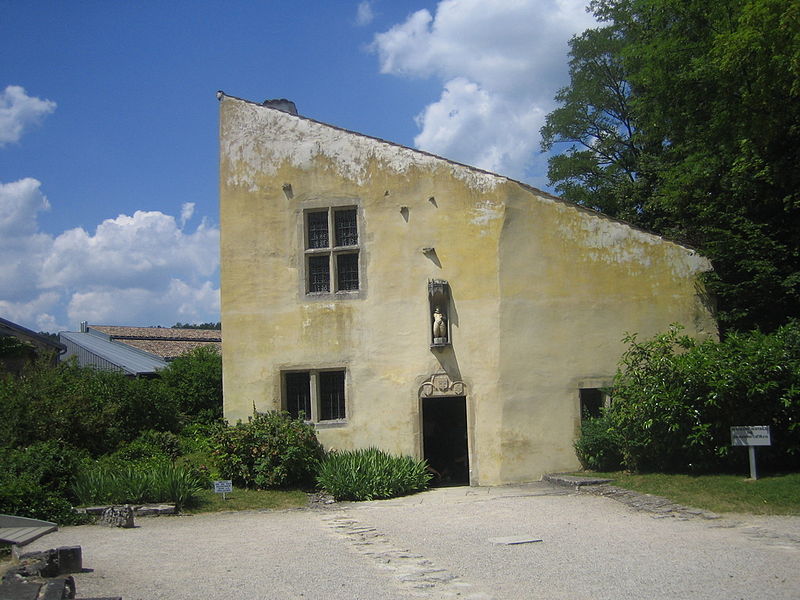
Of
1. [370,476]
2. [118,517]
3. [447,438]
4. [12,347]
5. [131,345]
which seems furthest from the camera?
[131,345]

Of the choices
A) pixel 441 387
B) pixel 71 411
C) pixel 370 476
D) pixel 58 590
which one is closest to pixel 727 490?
pixel 441 387

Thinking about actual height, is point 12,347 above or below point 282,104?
below

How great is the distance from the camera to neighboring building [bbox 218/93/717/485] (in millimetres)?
15484

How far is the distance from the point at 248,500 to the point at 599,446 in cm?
677

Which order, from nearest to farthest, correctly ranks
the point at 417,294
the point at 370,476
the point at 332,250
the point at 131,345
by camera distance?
the point at 370,476 < the point at 417,294 < the point at 332,250 < the point at 131,345

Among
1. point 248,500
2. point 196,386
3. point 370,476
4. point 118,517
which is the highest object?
point 196,386

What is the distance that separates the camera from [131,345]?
132 ft

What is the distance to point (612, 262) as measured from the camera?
51.2ft

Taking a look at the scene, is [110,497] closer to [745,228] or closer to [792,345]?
[792,345]

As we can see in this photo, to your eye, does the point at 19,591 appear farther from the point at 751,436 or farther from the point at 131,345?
the point at 131,345

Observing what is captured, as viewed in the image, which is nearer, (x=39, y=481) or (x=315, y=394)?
(x=39, y=481)

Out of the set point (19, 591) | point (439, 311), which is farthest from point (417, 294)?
point (19, 591)

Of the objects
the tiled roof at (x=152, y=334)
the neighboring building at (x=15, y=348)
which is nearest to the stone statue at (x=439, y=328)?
the neighboring building at (x=15, y=348)

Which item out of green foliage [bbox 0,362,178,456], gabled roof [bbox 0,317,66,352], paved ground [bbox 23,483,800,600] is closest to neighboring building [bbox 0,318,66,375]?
gabled roof [bbox 0,317,66,352]
